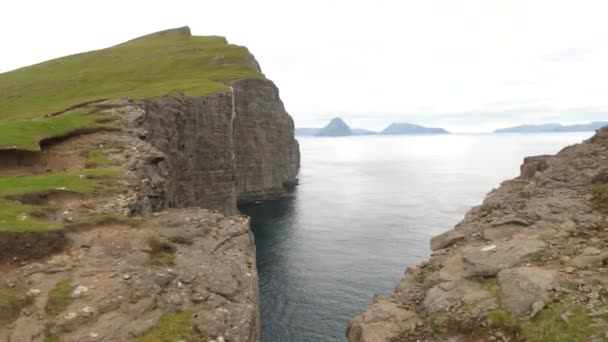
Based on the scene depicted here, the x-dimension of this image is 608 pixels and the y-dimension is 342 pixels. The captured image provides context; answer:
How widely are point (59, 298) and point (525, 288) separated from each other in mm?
16857

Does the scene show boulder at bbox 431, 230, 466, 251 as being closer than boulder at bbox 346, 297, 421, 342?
No

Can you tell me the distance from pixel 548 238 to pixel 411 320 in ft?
24.8

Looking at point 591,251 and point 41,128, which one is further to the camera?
point 41,128

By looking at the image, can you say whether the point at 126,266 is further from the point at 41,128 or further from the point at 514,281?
the point at 41,128

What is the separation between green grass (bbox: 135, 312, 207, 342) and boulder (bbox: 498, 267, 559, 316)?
423 inches

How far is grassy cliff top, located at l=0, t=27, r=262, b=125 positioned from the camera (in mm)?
70375

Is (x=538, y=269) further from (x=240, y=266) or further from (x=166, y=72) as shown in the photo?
(x=166, y=72)

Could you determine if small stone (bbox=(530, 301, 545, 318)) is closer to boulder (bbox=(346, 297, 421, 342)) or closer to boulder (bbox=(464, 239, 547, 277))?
boulder (bbox=(464, 239, 547, 277))

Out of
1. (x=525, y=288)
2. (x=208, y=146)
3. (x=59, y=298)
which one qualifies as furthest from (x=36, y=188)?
(x=208, y=146)

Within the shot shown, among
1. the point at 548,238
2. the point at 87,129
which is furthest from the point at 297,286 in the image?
the point at 548,238

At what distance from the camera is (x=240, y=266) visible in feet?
67.9

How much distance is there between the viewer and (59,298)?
16062 millimetres

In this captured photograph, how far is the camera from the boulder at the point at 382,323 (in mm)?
15719

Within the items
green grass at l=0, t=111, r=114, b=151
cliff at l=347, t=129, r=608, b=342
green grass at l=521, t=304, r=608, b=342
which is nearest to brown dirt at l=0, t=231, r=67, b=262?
cliff at l=347, t=129, r=608, b=342
